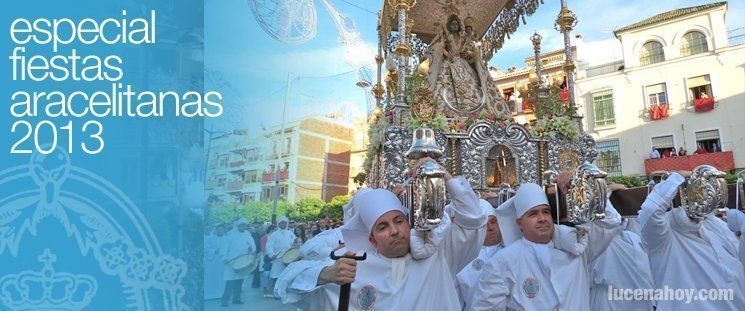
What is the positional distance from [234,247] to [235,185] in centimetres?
116

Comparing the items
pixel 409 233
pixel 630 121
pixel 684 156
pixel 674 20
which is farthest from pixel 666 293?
pixel 674 20

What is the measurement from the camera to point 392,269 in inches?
102

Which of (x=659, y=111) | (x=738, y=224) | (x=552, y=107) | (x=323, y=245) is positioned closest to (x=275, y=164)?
(x=323, y=245)

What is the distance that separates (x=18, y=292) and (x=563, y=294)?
15.7 ft

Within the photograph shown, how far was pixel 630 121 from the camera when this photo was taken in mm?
23391

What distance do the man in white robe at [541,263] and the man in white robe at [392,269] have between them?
0.43 metres

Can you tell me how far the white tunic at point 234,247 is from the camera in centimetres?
547

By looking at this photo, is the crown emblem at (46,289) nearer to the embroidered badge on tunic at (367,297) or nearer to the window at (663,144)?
the embroidered badge on tunic at (367,297)

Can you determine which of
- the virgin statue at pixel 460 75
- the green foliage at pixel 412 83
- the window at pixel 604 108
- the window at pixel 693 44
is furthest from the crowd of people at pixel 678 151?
the green foliage at pixel 412 83

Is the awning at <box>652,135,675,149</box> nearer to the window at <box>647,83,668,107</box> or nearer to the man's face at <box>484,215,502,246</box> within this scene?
the window at <box>647,83,668,107</box>

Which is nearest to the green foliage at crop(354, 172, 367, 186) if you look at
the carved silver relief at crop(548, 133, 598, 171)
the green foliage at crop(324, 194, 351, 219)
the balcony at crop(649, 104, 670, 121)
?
the green foliage at crop(324, 194, 351, 219)

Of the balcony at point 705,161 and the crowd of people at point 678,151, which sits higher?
the crowd of people at point 678,151

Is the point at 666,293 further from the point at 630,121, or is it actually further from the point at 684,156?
the point at 630,121

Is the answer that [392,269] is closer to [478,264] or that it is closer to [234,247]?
[478,264]
